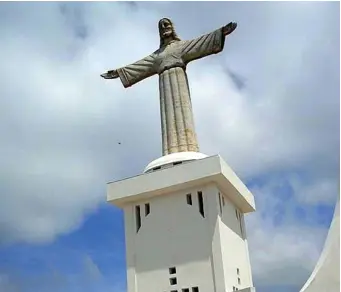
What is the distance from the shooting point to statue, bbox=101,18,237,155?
53.7ft

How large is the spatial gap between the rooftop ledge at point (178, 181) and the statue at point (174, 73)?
1.24 meters

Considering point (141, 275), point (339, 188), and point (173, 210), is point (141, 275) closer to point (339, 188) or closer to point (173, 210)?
point (173, 210)

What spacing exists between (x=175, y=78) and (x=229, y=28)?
2.21m

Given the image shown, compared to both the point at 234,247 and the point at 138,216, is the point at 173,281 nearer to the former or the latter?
the point at 234,247

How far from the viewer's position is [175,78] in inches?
669

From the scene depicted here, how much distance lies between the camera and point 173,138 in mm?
16344

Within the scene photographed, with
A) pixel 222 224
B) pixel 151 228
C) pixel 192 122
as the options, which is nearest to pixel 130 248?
pixel 151 228

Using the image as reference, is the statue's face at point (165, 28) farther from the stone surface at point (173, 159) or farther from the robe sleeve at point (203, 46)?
the stone surface at point (173, 159)

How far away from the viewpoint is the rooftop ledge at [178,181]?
48.3 ft

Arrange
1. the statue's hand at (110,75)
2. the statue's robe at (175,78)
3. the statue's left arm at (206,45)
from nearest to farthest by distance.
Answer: the statue's robe at (175,78), the statue's left arm at (206,45), the statue's hand at (110,75)

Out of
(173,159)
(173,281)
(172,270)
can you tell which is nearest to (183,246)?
(172,270)

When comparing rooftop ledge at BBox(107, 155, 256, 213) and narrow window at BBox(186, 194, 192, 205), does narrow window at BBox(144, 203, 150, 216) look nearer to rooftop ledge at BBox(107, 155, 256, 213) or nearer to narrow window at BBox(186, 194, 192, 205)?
rooftop ledge at BBox(107, 155, 256, 213)

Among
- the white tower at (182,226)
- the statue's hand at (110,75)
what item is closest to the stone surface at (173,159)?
the white tower at (182,226)

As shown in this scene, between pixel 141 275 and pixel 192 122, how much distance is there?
4.71 m
